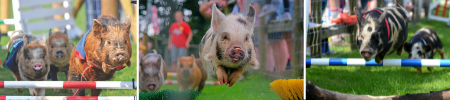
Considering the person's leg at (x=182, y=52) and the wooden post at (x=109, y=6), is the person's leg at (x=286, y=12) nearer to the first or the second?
the person's leg at (x=182, y=52)

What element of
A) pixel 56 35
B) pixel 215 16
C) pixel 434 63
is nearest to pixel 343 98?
pixel 434 63

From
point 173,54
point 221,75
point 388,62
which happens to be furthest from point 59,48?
point 388,62

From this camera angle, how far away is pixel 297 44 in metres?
2.49

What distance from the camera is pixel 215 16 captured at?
2.22 m

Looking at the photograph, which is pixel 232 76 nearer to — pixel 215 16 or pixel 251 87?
pixel 251 87

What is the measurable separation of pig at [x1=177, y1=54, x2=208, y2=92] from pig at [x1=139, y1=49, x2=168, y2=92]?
0.41ft

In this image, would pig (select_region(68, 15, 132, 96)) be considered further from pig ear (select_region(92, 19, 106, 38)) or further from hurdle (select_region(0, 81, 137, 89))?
hurdle (select_region(0, 81, 137, 89))

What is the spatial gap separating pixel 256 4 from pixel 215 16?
282 millimetres

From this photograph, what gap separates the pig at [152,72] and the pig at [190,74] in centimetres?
12

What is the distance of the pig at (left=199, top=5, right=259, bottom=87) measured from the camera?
7.21 ft

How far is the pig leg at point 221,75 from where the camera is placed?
2304 mm

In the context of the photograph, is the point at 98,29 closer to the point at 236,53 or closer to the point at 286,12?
the point at 236,53

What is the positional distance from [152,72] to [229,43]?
0.80 meters

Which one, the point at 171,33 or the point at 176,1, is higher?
the point at 176,1
